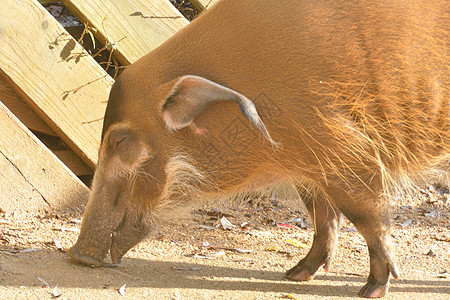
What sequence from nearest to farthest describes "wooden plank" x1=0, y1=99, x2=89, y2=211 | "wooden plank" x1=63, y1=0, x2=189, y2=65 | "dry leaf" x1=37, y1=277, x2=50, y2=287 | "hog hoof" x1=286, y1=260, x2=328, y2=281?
1. "dry leaf" x1=37, y1=277, x2=50, y2=287
2. "hog hoof" x1=286, y1=260, x2=328, y2=281
3. "wooden plank" x1=0, y1=99, x2=89, y2=211
4. "wooden plank" x1=63, y1=0, x2=189, y2=65

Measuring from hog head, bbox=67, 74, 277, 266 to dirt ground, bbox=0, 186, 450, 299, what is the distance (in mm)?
198

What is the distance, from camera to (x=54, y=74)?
436cm

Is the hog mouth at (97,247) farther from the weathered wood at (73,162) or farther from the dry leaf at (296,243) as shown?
the dry leaf at (296,243)

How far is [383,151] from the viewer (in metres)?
3.27

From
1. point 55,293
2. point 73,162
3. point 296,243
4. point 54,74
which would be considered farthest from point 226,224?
point 55,293

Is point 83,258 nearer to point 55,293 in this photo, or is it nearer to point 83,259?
point 83,259

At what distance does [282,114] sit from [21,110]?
2183 mm

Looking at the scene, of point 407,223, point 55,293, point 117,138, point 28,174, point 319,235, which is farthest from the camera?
point 407,223

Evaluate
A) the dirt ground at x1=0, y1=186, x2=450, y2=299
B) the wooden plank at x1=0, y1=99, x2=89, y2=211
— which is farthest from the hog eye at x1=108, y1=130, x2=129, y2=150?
the wooden plank at x1=0, y1=99, x2=89, y2=211

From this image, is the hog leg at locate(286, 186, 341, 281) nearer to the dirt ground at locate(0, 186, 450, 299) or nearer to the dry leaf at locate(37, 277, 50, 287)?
the dirt ground at locate(0, 186, 450, 299)

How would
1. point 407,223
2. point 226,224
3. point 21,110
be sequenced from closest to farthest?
point 21,110
point 226,224
point 407,223

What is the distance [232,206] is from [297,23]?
7.03 feet

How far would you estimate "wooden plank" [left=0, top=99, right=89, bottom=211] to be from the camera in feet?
13.6

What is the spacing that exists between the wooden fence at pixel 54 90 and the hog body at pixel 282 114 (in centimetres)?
88
